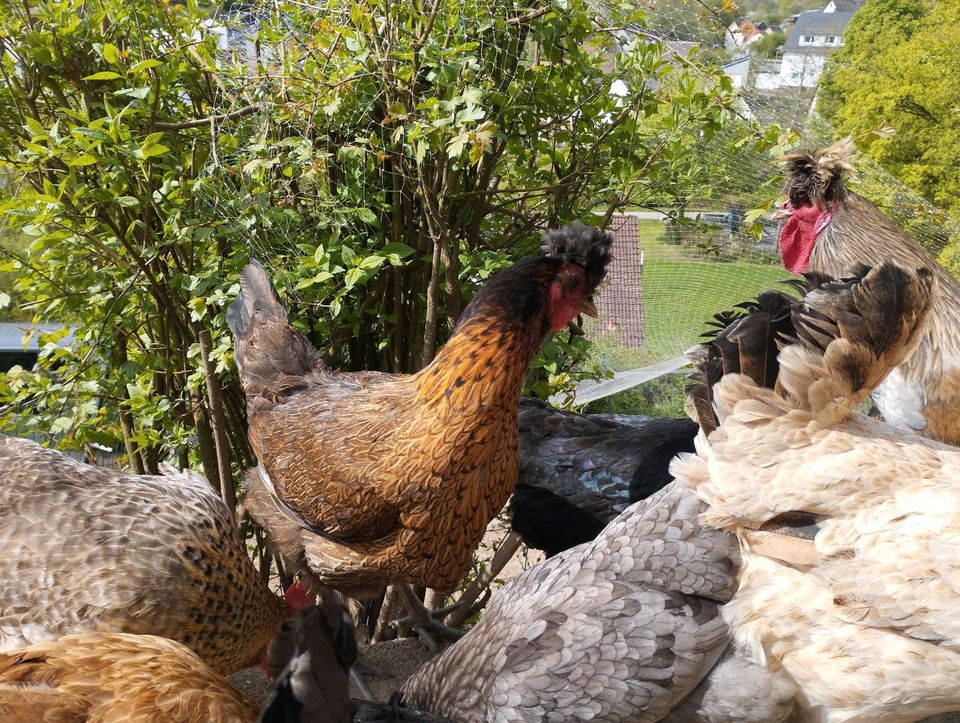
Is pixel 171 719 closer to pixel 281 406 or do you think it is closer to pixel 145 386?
pixel 281 406

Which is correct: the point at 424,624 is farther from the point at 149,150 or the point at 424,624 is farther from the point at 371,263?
the point at 149,150

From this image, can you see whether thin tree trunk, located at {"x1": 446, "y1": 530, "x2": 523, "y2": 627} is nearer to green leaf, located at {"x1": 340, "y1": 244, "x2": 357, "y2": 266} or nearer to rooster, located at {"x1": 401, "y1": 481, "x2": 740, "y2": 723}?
rooster, located at {"x1": 401, "y1": 481, "x2": 740, "y2": 723}

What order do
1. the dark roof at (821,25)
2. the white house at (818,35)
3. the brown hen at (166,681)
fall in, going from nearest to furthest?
1. the brown hen at (166,681)
2. the white house at (818,35)
3. the dark roof at (821,25)

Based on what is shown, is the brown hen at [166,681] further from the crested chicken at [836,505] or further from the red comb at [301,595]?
the crested chicken at [836,505]

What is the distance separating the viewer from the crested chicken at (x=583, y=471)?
2660 mm

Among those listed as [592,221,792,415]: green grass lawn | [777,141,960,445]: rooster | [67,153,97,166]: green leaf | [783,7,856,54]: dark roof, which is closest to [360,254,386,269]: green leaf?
[67,153,97,166]: green leaf

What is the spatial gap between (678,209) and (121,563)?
2355 mm

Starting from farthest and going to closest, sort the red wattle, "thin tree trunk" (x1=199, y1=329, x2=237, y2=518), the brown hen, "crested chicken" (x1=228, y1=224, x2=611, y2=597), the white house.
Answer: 1. the white house
2. the red wattle
3. "thin tree trunk" (x1=199, y1=329, x2=237, y2=518)
4. "crested chicken" (x1=228, y1=224, x2=611, y2=597)
5. the brown hen

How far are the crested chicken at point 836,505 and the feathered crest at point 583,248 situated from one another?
45 centimetres

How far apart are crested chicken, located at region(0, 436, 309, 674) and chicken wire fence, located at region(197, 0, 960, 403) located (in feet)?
2.91

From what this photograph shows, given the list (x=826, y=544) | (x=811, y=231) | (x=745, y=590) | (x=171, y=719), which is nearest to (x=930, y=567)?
(x=826, y=544)

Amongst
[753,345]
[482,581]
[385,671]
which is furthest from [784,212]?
[385,671]

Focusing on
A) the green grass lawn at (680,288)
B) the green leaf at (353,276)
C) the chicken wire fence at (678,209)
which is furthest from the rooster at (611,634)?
the green grass lawn at (680,288)

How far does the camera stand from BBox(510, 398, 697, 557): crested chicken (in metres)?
2.66
